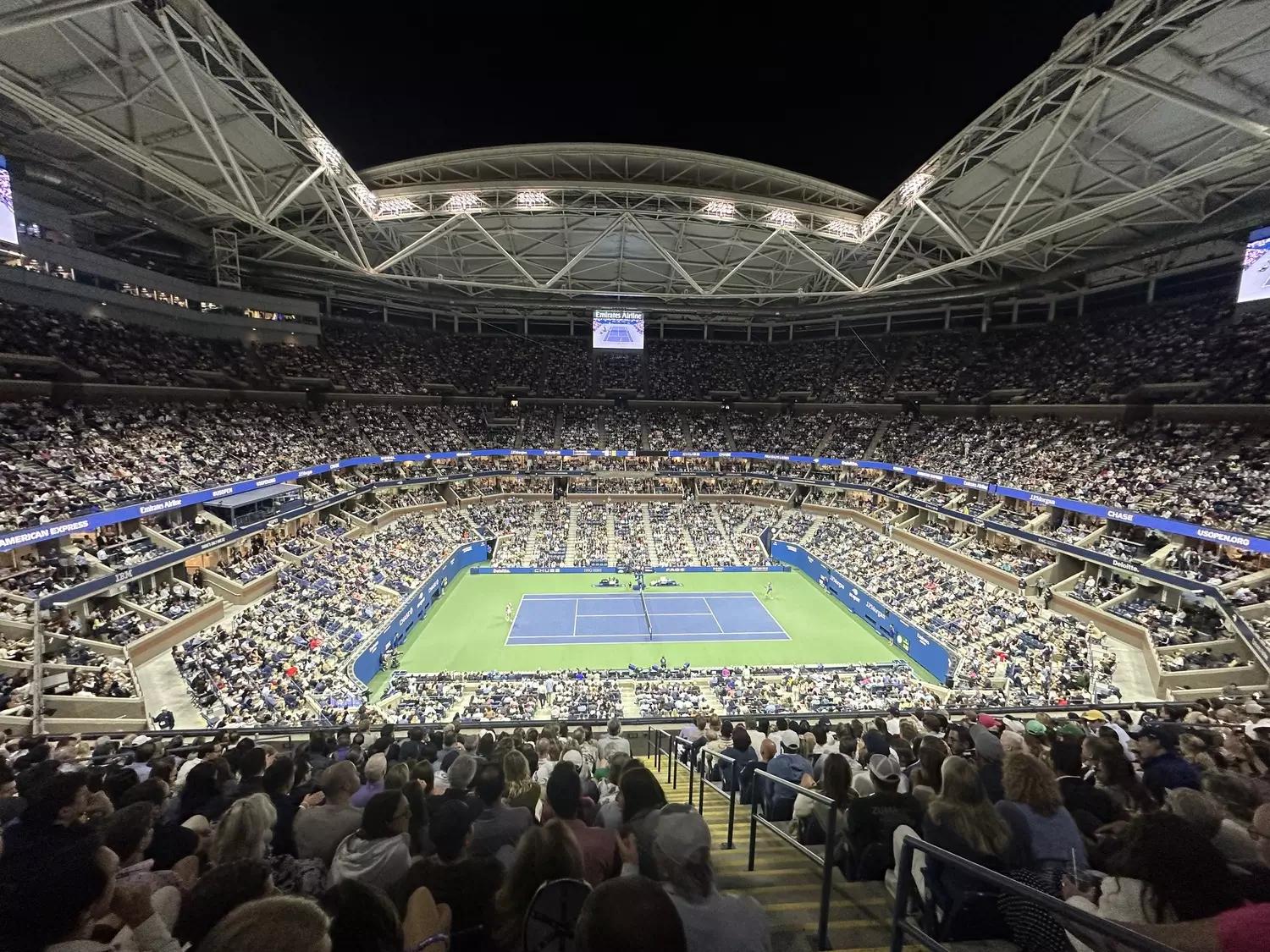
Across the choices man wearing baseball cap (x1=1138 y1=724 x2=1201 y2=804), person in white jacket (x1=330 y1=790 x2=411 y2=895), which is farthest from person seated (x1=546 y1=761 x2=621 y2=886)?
man wearing baseball cap (x1=1138 y1=724 x2=1201 y2=804)

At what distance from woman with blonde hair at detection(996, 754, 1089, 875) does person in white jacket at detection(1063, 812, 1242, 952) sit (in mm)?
1087

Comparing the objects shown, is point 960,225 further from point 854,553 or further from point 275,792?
point 275,792

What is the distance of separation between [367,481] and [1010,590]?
38.1 metres

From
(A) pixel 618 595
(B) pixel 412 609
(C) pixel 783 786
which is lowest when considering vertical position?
(A) pixel 618 595

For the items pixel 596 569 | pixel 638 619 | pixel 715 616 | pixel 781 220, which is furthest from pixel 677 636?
pixel 781 220

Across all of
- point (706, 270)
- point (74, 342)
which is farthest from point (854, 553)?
point (74, 342)

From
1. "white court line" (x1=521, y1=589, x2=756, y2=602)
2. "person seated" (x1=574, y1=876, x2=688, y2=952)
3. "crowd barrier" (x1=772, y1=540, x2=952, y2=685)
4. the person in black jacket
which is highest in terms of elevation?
"person seated" (x1=574, y1=876, x2=688, y2=952)

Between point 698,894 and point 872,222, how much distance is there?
32.0m

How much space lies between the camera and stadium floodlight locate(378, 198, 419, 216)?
27.6 m

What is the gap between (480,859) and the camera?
2908 mm

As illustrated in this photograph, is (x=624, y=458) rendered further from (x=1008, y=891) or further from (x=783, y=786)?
(x=1008, y=891)

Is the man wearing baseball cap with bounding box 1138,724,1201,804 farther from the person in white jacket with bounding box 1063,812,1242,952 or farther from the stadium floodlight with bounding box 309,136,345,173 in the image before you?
the stadium floodlight with bounding box 309,136,345,173

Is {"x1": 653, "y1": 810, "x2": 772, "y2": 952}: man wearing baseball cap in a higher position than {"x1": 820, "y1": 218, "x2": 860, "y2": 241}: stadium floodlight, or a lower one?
lower

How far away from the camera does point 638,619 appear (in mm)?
30297
